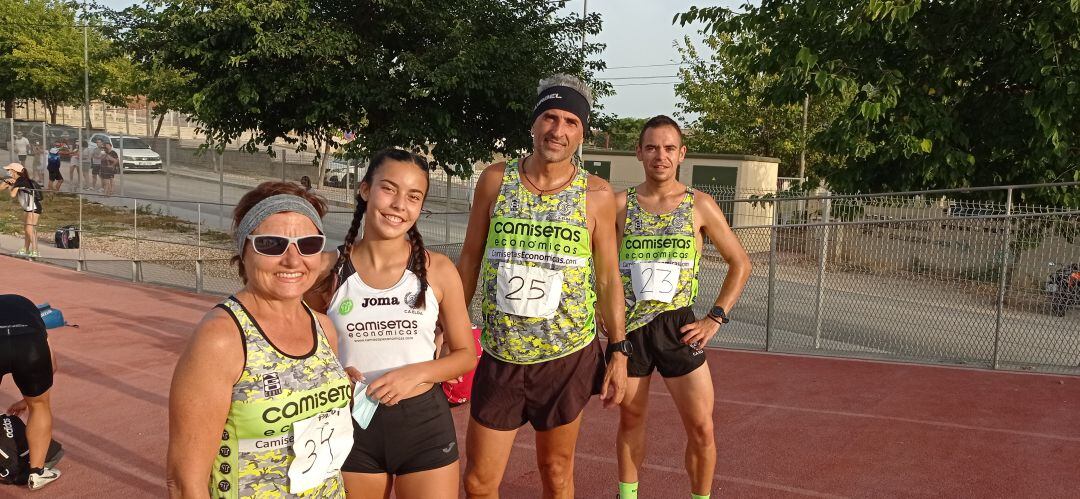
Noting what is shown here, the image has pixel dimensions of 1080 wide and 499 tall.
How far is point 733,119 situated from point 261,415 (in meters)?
23.9

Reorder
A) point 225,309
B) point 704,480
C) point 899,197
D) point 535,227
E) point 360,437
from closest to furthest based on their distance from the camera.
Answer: point 225,309 → point 360,437 → point 535,227 → point 704,480 → point 899,197

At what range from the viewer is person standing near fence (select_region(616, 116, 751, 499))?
12.5ft

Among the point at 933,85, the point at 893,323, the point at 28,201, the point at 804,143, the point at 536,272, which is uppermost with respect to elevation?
the point at 804,143

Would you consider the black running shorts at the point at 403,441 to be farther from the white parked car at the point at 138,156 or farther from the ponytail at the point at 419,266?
the white parked car at the point at 138,156

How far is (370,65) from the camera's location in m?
13.0

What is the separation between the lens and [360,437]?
8.54 ft

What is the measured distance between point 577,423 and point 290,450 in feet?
4.53

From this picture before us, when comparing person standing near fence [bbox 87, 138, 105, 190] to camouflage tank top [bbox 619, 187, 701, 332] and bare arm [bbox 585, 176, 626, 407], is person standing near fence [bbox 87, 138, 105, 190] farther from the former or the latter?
bare arm [bbox 585, 176, 626, 407]

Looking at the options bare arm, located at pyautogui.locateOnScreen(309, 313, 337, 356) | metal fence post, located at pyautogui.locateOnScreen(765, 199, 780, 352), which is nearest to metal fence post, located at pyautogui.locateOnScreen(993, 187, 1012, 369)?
metal fence post, located at pyautogui.locateOnScreen(765, 199, 780, 352)

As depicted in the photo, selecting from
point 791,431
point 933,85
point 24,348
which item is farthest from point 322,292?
point 933,85

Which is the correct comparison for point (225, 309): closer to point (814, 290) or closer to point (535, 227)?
point (535, 227)

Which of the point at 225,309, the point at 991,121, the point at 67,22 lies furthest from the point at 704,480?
the point at 67,22

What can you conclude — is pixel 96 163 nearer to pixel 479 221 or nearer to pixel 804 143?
pixel 804 143

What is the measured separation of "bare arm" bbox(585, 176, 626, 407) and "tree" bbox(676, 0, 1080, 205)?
5798mm
